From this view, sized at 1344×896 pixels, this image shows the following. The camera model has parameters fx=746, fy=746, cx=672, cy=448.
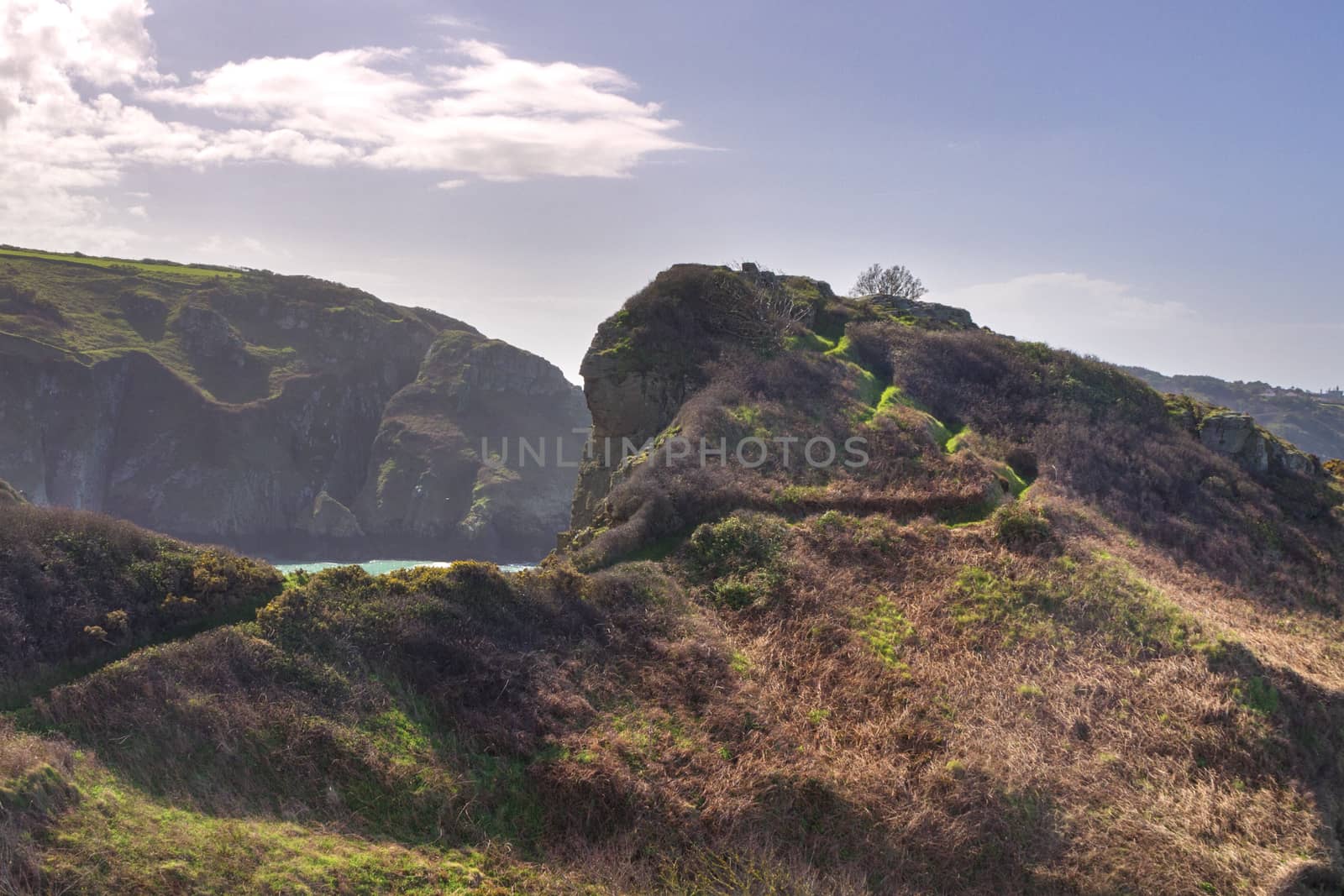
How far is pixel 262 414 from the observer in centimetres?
9375

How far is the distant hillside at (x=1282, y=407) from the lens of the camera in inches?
4998

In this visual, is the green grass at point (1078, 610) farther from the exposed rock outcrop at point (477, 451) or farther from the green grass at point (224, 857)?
the exposed rock outcrop at point (477, 451)

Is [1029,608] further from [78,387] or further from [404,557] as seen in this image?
[78,387]

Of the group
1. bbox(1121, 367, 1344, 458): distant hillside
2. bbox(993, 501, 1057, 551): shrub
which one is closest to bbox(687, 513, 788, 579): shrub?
bbox(993, 501, 1057, 551): shrub

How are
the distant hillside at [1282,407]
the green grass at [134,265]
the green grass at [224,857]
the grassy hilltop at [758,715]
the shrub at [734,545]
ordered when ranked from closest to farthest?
the green grass at [224,857]
the grassy hilltop at [758,715]
the shrub at [734,545]
the green grass at [134,265]
the distant hillside at [1282,407]

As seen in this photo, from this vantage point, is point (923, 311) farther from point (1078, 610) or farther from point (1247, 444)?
point (1078, 610)

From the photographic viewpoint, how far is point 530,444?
344 ft

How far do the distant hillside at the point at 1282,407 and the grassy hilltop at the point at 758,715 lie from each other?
367ft

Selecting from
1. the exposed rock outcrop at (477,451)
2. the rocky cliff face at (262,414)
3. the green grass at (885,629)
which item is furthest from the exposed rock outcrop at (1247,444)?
the rocky cliff face at (262,414)

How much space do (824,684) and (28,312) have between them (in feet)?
343

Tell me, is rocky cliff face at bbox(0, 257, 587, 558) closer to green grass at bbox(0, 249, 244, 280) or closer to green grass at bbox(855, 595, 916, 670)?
green grass at bbox(0, 249, 244, 280)

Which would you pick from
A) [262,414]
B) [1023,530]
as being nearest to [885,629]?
[1023,530]

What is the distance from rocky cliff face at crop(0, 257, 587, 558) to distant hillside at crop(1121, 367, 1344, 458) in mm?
96565

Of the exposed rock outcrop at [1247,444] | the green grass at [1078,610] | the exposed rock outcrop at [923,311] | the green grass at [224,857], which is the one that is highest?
the exposed rock outcrop at [923,311]
